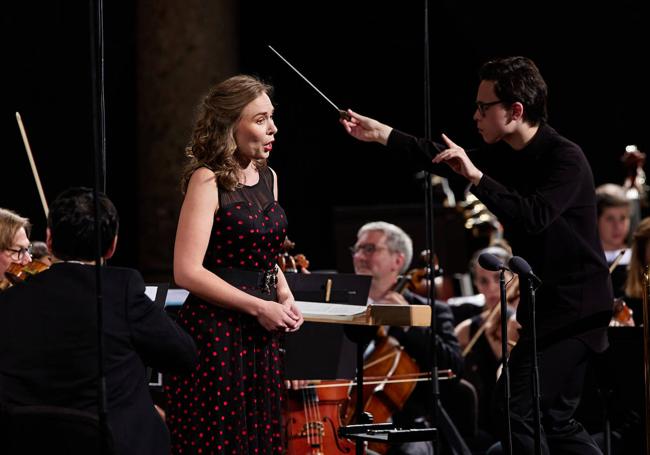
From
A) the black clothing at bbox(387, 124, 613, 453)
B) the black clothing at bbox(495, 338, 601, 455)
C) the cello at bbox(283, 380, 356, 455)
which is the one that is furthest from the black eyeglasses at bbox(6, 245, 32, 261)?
the black clothing at bbox(495, 338, 601, 455)

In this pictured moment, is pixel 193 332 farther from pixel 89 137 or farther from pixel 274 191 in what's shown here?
pixel 89 137

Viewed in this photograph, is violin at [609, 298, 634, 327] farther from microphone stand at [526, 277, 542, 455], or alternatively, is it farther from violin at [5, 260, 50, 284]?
violin at [5, 260, 50, 284]

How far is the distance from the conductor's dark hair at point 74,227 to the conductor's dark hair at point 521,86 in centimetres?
134

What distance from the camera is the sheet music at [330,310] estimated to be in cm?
312

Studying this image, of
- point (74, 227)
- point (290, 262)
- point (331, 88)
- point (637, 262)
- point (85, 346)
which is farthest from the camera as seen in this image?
point (331, 88)

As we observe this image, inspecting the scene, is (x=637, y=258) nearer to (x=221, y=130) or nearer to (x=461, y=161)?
(x=461, y=161)

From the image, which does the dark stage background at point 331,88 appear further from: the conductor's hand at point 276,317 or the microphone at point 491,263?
the conductor's hand at point 276,317

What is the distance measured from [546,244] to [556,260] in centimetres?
6

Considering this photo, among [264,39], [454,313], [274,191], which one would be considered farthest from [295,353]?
[264,39]

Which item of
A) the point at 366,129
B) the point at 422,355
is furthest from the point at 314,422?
the point at 366,129

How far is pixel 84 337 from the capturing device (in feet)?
7.73

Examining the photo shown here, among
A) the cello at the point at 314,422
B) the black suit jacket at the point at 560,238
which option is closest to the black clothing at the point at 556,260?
the black suit jacket at the point at 560,238

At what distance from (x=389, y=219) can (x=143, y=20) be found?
2.14 metres

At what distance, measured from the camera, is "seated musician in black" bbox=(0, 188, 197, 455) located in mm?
2340
